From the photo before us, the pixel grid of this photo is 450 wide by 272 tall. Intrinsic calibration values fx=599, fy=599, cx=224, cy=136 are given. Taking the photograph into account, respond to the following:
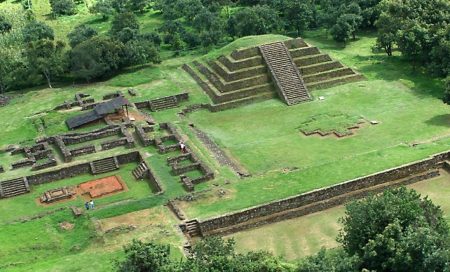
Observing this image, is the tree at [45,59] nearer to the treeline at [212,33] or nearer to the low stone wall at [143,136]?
the treeline at [212,33]

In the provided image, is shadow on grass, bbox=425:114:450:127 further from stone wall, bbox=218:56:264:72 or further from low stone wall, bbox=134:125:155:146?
low stone wall, bbox=134:125:155:146

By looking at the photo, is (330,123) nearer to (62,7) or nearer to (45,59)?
(45,59)

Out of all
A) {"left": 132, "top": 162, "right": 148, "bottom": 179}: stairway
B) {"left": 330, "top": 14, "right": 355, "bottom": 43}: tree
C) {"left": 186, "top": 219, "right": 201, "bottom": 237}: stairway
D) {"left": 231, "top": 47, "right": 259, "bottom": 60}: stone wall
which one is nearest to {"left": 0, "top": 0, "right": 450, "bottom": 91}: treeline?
{"left": 330, "top": 14, "right": 355, "bottom": 43}: tree

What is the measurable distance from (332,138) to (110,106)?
18128 mm

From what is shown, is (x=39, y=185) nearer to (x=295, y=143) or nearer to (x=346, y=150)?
(x=295, y=143)

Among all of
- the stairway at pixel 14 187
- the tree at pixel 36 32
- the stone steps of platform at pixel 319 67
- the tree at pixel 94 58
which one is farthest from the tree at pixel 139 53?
the stairway at pixel 14 187

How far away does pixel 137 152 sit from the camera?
43219mm

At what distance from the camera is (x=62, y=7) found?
87688 mm

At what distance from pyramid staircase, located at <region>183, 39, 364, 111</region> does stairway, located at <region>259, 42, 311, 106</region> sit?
329 mm

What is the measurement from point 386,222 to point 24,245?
63.8 feet

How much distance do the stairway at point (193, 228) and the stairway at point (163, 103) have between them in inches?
771

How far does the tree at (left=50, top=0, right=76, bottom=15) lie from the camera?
287 feet

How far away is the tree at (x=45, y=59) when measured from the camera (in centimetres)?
5753

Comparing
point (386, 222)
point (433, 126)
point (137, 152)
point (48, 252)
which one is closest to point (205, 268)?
point (386, 222)
